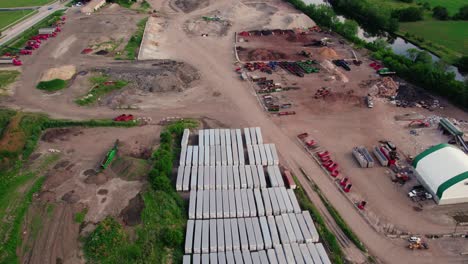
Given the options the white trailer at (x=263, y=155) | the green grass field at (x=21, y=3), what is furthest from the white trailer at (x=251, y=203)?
the green grass field at (x=21, y=3)

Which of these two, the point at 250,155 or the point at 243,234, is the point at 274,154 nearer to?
the point at 250,155

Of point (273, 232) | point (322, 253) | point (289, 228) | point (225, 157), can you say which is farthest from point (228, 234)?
point (225, 157)

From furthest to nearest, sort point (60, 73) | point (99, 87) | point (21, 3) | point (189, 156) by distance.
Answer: point (21, 3) → point (60, 73) → point (99, 87) → point (189, 156)

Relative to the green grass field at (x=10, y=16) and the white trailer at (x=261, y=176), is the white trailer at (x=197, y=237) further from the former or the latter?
the green grass field at (x=10, y=16)

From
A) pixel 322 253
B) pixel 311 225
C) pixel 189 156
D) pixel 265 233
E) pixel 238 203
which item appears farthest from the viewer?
pixel 189 156

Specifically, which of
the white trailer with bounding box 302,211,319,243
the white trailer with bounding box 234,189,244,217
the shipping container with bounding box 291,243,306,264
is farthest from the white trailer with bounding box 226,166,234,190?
the shipping container with bounding box 291,243,306,264

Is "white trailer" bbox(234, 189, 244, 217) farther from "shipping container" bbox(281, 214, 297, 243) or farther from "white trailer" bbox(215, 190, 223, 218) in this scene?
"shipping container" bbox(281, 214, 297, 243)
